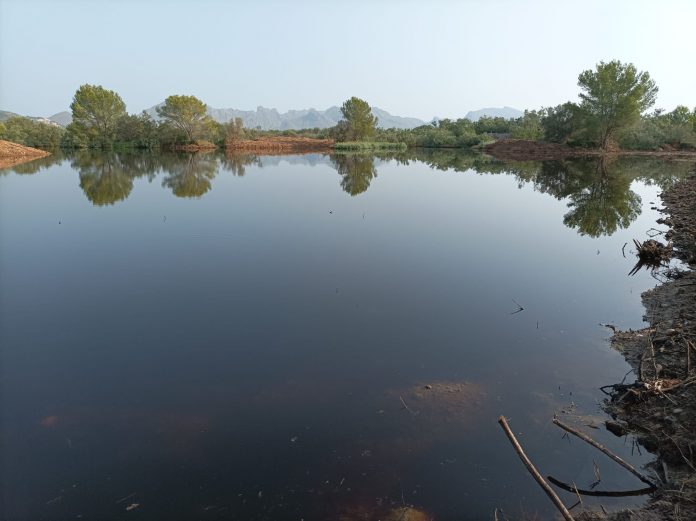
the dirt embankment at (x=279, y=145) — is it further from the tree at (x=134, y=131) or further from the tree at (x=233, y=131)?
the tree at (x=134, y=131)

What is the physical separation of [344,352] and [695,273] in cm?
774

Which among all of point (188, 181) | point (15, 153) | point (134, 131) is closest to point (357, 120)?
point (134, 131)

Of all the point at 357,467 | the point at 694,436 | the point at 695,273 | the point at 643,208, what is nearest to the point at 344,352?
the point at 357,467

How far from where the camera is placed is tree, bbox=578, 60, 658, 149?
50.4 metres

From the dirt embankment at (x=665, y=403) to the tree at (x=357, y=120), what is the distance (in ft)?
251

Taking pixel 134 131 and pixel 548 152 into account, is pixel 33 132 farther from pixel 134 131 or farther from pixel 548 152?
pixel 548 152

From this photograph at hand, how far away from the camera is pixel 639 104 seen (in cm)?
5075

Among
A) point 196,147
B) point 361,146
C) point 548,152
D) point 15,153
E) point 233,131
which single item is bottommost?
point 15,153

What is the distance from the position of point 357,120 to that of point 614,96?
42600mm

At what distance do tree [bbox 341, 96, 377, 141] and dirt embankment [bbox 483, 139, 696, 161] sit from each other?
1047 inches

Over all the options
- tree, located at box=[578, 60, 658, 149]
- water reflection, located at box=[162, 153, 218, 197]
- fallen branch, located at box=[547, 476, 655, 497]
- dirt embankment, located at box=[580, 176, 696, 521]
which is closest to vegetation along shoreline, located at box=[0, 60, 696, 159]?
tree, located at box=[578, 60, 658, 149]

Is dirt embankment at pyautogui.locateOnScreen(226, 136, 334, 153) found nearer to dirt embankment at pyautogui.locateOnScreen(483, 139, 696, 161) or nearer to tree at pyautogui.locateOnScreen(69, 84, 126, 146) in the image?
tree at pyautogui.locateOnScreen(69, 84, 126, 146)

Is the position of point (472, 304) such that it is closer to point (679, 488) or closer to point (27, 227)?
point (679, 488)

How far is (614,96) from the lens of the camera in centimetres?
5134
